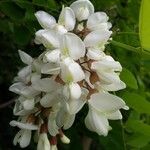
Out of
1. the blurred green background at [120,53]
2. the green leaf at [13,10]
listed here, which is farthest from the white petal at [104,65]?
the green leaf at [13,10]

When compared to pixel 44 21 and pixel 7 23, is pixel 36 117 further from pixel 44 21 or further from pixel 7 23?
pixel 7 23

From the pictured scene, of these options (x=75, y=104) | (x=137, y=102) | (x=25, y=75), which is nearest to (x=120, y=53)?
(x=137, y=102)

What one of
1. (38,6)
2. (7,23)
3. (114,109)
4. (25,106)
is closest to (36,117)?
(25,106)

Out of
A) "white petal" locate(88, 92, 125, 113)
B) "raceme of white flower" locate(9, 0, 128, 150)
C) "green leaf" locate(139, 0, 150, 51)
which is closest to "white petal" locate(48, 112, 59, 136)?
"raceme of white flower" locate(9, 0, 128, 150)

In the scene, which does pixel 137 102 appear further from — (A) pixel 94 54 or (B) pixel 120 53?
(A) pixel 94 54

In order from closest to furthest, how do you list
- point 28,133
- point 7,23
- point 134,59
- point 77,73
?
1. point 77,73
2. point 28,133
3. point 134,59
4. point 7,23
